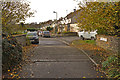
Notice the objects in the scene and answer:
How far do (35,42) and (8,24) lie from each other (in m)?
12.1

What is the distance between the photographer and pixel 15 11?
7.12 meters

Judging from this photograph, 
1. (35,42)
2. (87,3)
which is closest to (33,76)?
(87,3)

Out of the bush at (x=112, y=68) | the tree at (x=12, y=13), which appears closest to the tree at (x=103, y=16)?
the bush at (x=112, y=68)

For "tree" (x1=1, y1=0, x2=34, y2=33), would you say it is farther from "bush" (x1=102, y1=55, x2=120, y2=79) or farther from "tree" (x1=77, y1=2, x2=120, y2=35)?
"bush" (x1=102, y1=55, x2=120, y2=79)

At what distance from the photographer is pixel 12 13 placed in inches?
278

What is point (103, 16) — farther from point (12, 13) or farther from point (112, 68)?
point (12, 13)

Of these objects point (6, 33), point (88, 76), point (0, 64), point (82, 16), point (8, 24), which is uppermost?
point (82, 16)

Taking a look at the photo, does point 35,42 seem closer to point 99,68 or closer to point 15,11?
point 15,11

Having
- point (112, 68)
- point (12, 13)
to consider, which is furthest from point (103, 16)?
point (12, 13)

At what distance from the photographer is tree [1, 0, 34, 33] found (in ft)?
21.6

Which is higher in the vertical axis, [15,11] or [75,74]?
[15,11]

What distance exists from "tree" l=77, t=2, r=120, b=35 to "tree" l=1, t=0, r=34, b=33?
3449 millimetres

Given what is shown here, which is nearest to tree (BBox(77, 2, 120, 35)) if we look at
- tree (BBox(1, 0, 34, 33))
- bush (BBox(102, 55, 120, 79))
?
bush (BBox(102, 55, 120, 79))

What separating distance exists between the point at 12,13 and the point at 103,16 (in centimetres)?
460
